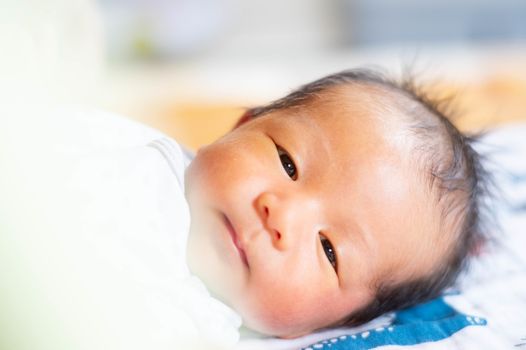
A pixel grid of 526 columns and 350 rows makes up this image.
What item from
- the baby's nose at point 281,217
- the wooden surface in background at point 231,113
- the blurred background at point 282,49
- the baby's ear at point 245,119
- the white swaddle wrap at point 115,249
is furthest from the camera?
the blurred background at point 282,49

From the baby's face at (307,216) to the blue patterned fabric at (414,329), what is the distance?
0.04 meters

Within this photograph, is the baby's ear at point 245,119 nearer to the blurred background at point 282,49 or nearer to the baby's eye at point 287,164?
the baby's eye at point 287,164

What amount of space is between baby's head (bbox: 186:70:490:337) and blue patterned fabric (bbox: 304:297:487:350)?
0.08ft

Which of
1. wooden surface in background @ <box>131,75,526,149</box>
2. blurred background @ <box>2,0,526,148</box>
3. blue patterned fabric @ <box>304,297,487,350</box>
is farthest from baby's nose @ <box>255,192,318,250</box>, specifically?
blurred background @ <box>2,0,526,148</box>

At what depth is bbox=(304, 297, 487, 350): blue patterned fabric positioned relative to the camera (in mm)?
778

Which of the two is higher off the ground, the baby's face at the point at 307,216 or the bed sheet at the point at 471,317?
the baby's face at the point at 307,216

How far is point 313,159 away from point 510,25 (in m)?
2.31

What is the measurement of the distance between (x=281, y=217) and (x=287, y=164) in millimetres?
93

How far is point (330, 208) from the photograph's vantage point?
2.57 feet

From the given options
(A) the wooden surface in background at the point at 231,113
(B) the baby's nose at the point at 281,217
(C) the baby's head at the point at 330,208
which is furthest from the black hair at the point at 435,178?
(A) the wooden surface in background at the point at 231,113

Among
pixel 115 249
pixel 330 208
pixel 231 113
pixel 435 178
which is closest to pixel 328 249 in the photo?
pixel 330 208

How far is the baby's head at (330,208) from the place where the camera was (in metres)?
0.76

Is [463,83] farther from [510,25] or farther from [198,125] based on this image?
[198,125]

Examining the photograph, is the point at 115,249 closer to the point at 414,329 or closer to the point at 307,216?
the point at 307,216
